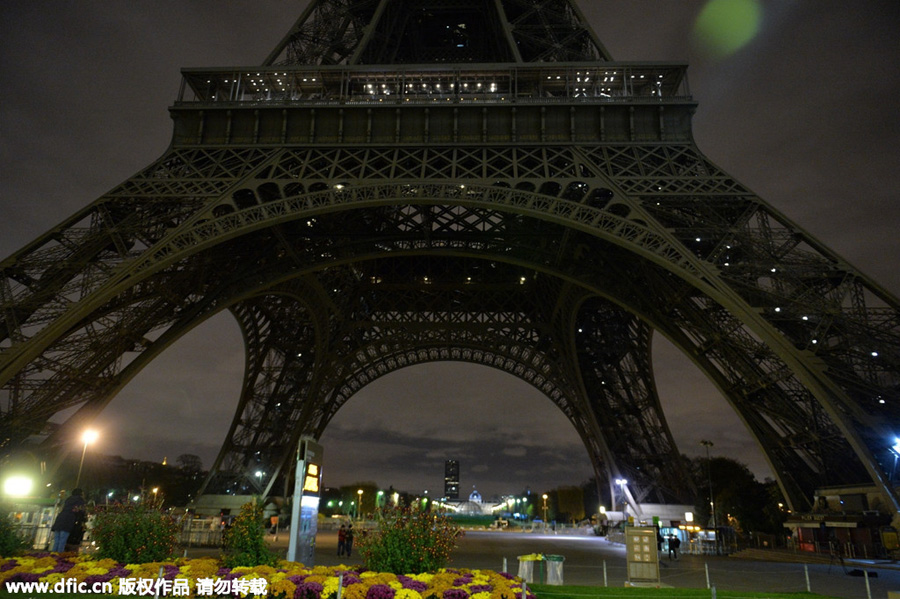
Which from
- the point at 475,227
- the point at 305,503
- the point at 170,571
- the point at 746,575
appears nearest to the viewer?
the point at 170,571

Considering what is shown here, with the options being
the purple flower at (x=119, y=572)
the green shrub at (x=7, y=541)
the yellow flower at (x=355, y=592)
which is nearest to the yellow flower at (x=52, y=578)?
the purple flower at (x=119, y=572)

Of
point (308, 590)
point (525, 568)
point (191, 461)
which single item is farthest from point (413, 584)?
point (191, 461)

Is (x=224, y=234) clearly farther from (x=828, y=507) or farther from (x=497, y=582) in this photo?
(x=828, y=507)

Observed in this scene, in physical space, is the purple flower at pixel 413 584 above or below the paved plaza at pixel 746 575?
above

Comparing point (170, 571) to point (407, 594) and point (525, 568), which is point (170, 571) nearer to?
point (407, 594)

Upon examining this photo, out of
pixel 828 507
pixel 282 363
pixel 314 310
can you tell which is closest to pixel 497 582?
pixel 828 507

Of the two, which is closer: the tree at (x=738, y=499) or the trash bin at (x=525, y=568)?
the trash bin at (x=525, y=568)

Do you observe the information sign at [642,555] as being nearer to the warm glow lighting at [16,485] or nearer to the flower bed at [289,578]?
the flower bed at [289,578]
